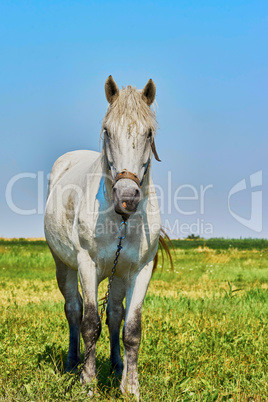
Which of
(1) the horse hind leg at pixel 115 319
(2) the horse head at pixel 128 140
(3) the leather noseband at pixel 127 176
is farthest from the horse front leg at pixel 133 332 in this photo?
(3) the leather noseband at pixel 127 176

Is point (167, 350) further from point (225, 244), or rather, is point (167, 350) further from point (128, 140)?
point (225, 244)

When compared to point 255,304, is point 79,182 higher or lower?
higher

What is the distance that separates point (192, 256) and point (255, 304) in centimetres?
1282

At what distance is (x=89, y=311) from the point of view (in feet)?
15.4

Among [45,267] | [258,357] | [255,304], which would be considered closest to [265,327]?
[258,357]

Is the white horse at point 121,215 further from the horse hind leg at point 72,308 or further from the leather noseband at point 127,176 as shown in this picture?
the horse hind leg at point 72,308

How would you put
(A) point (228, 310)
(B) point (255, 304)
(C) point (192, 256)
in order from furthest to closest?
(C) point (192, 256) → (B) point (255, 304) → (A) point (228, 310)

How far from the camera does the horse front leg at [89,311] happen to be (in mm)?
4676

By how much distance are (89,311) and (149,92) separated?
2.16m

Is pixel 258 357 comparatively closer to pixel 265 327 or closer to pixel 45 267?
pixel 265 327

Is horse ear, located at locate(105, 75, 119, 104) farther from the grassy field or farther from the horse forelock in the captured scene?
the grassy field

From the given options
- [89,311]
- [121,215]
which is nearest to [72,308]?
[89,311]

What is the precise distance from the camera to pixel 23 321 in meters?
7.89

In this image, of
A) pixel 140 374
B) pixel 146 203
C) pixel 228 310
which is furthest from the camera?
pixel 228 310
